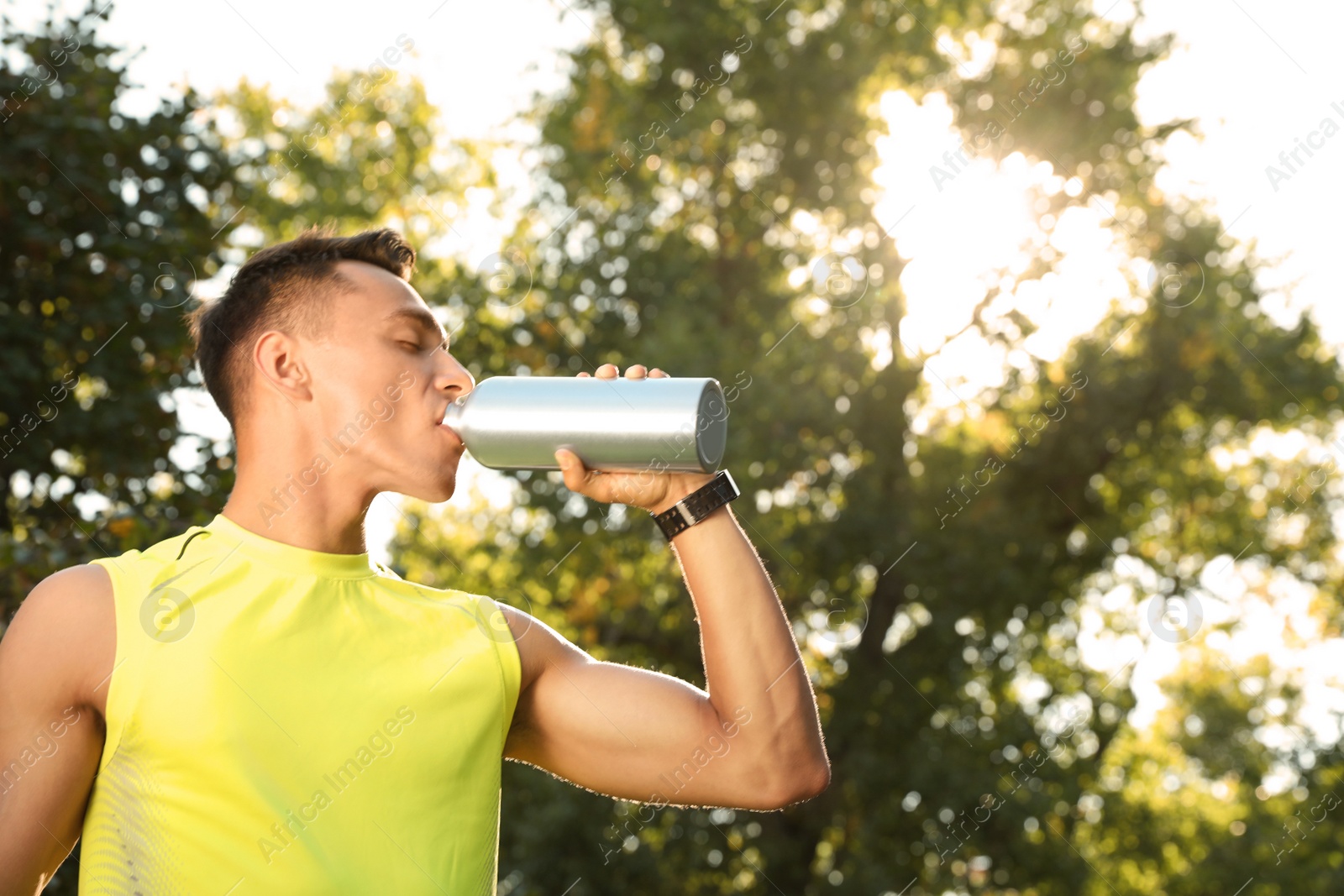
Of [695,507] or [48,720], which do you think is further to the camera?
[695,507]

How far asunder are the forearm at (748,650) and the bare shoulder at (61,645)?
0.97m

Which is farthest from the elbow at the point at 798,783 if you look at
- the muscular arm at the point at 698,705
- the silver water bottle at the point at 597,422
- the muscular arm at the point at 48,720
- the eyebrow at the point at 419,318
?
the muscular arm at the point at 48,720

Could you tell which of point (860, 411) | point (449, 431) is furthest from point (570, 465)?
point (860, 411)

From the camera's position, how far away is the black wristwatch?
229 cm

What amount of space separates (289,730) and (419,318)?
810 mm

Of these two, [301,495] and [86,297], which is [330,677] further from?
[86,297]

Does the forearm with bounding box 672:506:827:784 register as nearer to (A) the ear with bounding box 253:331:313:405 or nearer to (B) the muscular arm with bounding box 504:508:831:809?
(B) the muscular arm with bounding box 504:508:831:809

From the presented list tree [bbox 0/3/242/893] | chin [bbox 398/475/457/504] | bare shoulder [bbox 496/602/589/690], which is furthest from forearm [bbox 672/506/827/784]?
tree [bbox 0/3/242/893]

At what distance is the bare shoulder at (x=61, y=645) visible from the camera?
1789 millimetres

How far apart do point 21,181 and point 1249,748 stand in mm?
18525

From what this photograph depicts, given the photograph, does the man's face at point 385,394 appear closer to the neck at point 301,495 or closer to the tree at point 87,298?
the neck at point 301,495

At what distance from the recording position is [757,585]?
2270 mm

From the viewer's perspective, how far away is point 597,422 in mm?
2264

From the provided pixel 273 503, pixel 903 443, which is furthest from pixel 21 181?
pixel 903 443
